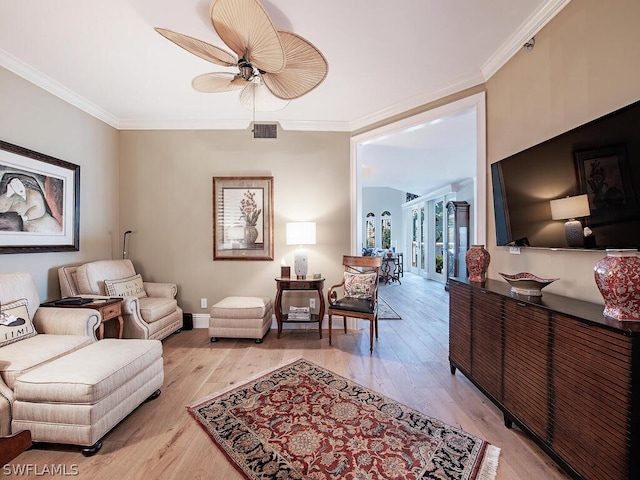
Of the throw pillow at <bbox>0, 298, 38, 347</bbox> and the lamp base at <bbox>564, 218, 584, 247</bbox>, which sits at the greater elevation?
the lamp base at <bbox>564, 218, 584, 247</bbox>

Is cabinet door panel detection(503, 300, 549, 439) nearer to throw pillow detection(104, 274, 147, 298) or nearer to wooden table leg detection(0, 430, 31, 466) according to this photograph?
wooden table leg detection(0, 430, 31, 466)

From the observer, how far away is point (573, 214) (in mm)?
1612

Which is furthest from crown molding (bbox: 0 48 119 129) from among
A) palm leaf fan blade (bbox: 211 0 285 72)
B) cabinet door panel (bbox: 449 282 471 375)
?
cabinet door panel (bbox: 449 282 471 375)

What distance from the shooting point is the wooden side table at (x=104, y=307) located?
259 centimetres

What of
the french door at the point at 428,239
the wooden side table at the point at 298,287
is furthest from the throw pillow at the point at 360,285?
the french door at the point at 428,239

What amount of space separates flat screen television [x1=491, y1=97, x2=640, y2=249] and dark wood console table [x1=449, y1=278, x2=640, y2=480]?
0.40m

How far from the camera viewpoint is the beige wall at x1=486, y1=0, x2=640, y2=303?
1.47m

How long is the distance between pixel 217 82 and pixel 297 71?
0.75m

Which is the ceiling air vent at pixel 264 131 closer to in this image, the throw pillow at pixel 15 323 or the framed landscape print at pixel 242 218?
the framed landscape print at pixel 242 218

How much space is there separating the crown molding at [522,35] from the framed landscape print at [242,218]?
106 inches

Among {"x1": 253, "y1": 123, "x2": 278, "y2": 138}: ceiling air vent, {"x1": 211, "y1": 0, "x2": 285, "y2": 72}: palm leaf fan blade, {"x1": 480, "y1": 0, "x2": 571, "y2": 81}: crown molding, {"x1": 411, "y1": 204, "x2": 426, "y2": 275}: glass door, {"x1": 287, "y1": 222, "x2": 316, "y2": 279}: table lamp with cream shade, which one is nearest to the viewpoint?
{"x1": 211, "y1": 0, "x2": 285, "y2": 72}: palm leaf fan blade

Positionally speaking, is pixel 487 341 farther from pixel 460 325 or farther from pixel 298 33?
pixel 298 33

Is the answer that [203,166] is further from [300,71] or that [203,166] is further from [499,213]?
[499,213]

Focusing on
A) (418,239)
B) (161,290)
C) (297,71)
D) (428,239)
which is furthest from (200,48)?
(418,239)
